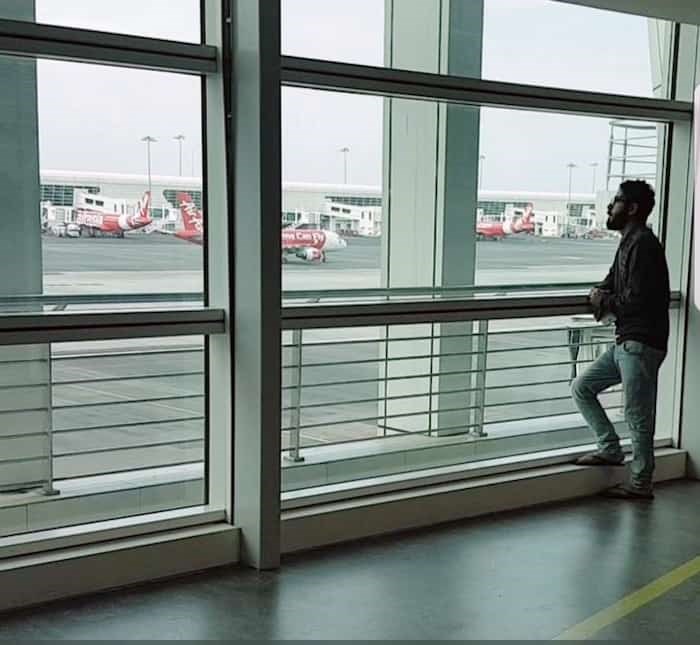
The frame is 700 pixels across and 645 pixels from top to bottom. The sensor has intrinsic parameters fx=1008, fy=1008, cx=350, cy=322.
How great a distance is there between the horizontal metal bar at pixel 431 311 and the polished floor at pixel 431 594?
969mm

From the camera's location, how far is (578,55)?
5344 millimetres

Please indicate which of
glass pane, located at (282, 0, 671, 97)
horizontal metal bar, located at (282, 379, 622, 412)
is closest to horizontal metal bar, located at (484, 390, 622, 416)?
horizontal metal bar, located at (282, 379, 622, 412)

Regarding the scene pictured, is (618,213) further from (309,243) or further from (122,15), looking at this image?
(122,15)

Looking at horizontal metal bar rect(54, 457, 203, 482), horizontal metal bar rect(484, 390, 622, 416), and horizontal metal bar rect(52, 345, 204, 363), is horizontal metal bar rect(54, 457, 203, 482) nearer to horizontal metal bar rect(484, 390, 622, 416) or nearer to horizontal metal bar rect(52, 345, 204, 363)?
horizontal metal bar rect(52, 345, 204, 363)

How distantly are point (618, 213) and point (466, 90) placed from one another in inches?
42.2

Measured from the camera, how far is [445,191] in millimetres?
5035

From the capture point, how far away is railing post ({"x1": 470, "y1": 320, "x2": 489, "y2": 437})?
5238 millimetres

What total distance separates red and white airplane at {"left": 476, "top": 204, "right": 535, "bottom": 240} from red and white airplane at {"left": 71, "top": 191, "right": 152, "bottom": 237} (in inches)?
72.6

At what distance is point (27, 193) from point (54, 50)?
1.78 ft

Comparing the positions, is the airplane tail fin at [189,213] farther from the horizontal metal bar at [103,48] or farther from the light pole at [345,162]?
the light pole at [345,162]

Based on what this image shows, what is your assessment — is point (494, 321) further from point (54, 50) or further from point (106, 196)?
point (54, 50)

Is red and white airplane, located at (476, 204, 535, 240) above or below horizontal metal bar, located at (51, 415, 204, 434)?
above

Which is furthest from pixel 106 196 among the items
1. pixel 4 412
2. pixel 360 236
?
pixel 360 236

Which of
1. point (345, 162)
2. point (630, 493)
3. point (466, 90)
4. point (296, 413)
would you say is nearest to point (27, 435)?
point (296, 413)
